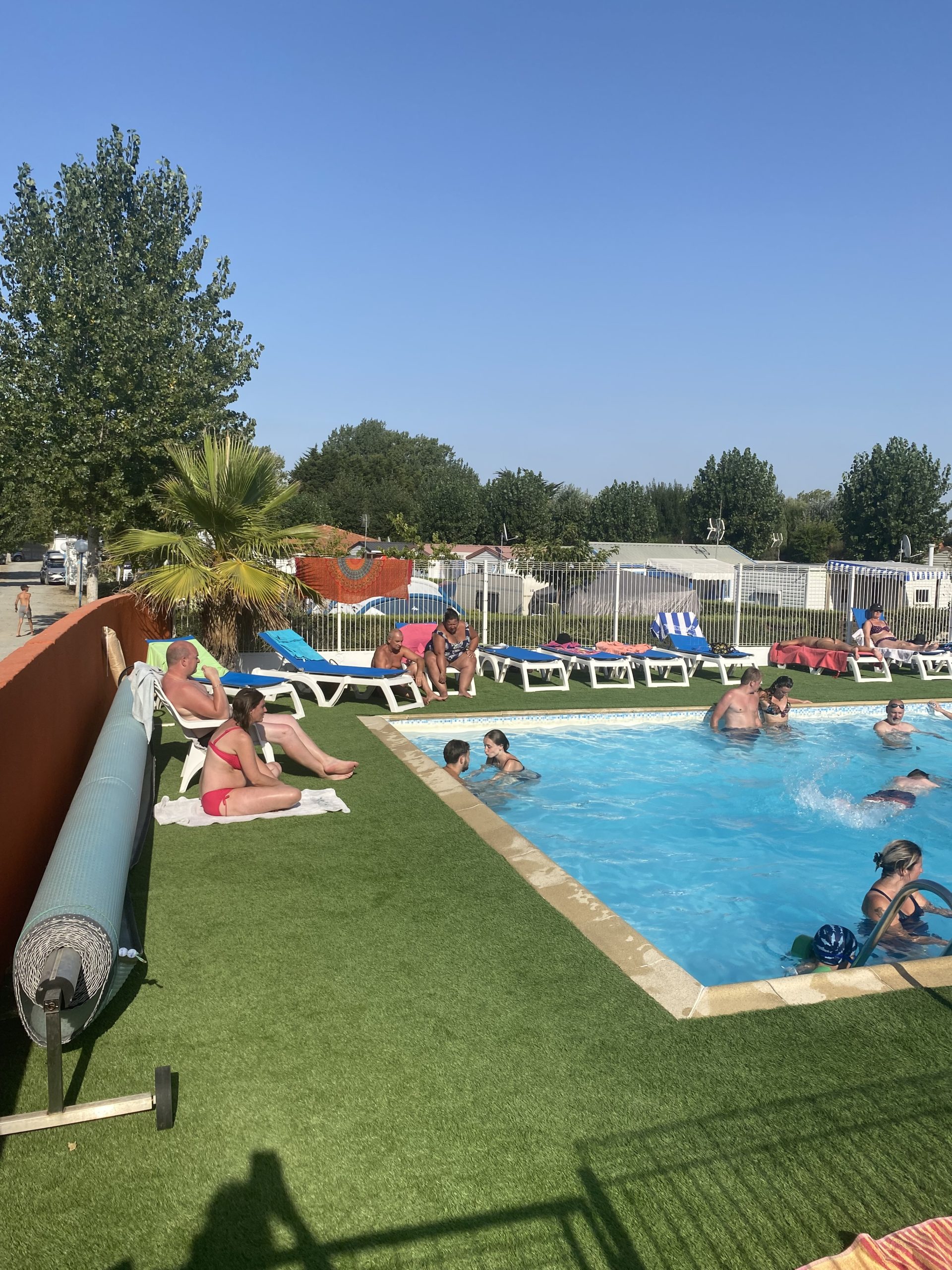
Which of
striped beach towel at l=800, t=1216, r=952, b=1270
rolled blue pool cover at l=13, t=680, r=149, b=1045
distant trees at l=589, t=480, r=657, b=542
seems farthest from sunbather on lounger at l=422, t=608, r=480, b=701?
distant trees at l=589, t=480, r=657, b=542

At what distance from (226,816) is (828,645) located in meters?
13.4

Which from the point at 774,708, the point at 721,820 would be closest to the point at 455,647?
the point at 774,708

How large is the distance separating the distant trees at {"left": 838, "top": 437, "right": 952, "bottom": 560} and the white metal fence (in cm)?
3701

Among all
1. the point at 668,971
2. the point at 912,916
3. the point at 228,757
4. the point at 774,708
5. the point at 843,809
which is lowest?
the point at 843,809

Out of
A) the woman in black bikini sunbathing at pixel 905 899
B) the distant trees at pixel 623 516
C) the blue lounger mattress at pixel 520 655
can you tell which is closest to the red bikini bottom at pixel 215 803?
the woman in black bikini sunbathing at pixel 905 899

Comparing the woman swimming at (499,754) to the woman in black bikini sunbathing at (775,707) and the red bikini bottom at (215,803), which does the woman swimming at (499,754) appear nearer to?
the red bikini bottom at (215,803)

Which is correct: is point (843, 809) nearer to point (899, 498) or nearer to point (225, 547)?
point (225, 547)

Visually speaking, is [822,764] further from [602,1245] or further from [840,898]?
[602,1245]

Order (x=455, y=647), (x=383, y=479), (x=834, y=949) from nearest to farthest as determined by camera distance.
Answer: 1. (x=834, y=949)
2. (x=455, y=647)
3. (x=383, y=479)

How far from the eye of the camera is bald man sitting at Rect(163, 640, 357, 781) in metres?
7.97

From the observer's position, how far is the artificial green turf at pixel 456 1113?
2.69m

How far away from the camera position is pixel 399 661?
42.7 ft

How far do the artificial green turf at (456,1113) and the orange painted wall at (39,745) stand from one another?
705 millimetres

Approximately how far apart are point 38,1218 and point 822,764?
10.1m
